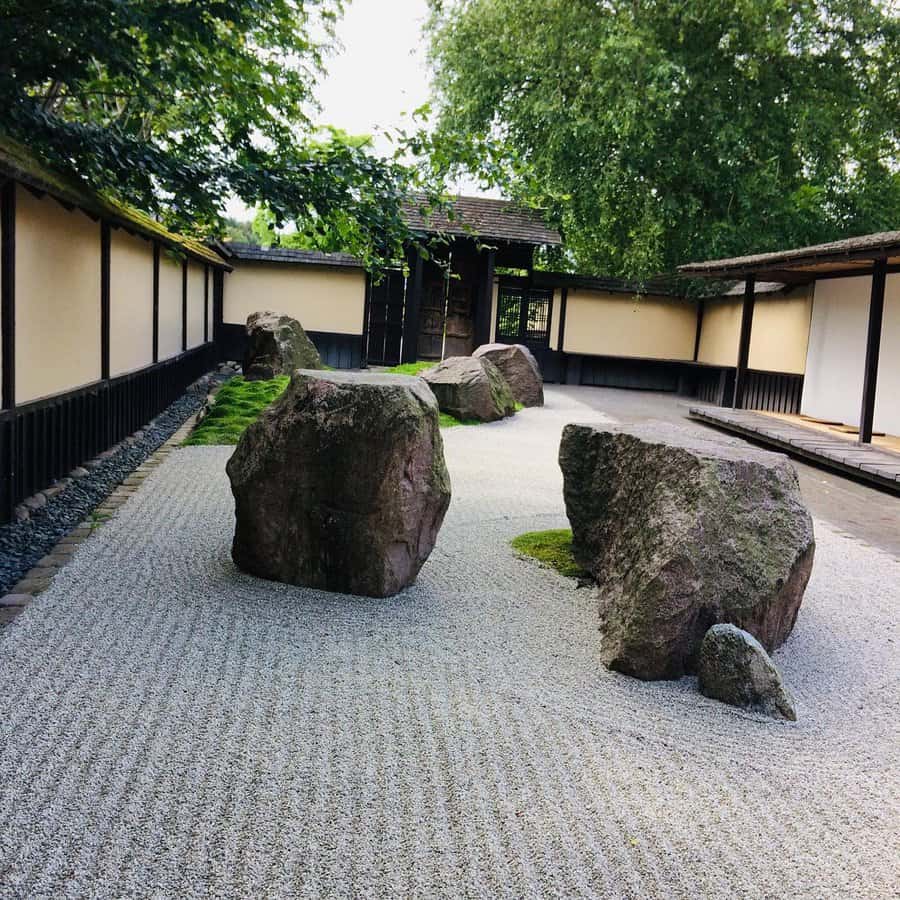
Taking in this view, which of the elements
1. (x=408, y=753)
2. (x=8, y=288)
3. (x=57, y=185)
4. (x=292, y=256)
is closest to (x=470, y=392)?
(x=57, y=185)

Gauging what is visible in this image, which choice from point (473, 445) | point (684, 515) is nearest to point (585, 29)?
point (473, 445)

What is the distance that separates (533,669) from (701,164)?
19662 millimetres

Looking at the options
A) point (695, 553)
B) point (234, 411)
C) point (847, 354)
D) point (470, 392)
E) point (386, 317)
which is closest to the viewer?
point (695, 553)

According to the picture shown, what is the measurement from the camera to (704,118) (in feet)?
68.2

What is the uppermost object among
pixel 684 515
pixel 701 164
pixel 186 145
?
pixel 701 164

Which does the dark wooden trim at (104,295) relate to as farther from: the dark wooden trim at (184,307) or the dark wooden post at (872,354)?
the dark wooden post at (872,354)

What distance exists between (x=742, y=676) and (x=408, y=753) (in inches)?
59.7

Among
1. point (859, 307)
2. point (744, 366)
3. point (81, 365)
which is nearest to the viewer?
point (81, 365)

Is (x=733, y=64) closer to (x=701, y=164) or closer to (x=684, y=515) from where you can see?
(x=701, y=164)

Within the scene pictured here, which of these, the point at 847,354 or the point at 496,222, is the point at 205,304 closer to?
the point at 496,222

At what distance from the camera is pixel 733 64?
846 inches

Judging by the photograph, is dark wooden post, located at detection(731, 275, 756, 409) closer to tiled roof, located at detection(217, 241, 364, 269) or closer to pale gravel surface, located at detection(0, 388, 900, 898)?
tiled roof, located at detection(217, 241, 364, 269)

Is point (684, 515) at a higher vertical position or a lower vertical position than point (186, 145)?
Answer: lower

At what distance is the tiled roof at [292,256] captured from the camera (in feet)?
67.1
